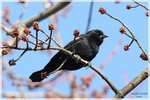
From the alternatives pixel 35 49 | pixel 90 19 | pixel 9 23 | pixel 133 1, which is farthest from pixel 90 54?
pixel 35 49

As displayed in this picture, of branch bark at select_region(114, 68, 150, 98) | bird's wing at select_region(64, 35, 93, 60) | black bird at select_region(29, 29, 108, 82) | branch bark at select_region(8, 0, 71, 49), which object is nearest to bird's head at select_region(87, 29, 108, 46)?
black bird at select_region(29, 29, 108, 82)

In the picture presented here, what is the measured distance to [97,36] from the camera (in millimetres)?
5789

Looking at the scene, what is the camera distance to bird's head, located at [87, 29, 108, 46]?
5.68 meters

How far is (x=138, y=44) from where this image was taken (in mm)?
3096

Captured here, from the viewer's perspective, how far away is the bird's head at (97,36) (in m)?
5.68

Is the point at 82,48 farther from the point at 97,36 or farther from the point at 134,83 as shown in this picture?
the point at 134,83

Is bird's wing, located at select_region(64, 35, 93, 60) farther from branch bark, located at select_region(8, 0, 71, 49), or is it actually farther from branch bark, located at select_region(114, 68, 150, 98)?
branch bark, located at select_region(114, 68, 150, 98)

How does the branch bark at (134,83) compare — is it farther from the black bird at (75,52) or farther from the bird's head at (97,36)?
the bird's head at (97,36)

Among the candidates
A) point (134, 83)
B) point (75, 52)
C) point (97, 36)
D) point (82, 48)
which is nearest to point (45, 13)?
point (75, 52)

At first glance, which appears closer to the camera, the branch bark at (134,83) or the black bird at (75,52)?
the branch bark at (134,83)

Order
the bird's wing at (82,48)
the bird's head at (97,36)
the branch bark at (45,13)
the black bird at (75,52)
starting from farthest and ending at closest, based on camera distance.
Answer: the bird's head at (97,36) → the bird's wing at (82,48) → the black bird at (75,52) → the branch bark at (45,13)

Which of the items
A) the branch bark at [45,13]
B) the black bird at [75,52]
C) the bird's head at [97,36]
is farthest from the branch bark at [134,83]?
the bird's head at [97,36]

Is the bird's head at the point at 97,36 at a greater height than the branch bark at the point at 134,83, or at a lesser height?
lesser

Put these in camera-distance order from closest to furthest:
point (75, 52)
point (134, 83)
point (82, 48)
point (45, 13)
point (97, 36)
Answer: point (134, 83) → point (45, 13) → point (75, 52) → point (82, 48) → point (97, 36)
